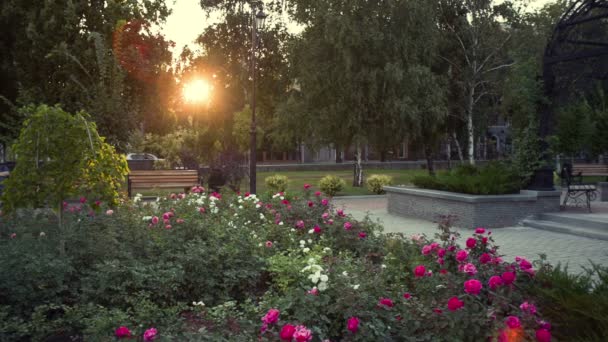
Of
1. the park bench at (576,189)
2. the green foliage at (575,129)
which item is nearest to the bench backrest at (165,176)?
the park bench at (576,189)

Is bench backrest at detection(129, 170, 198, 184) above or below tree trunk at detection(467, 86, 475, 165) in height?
below

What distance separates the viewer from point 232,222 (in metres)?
A: 9.17

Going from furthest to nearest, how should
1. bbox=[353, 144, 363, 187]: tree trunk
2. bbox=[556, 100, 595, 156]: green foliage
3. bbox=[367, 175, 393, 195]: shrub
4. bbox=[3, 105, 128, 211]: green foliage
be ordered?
bbox=[556, 100, 595, 156]: green foliage, bbox=[353, 144, 363, 187]: tree trunk, bbox=[367, 175, 393, 195]: shrub, bbox=[3, 105, 128, 211]: green foliage

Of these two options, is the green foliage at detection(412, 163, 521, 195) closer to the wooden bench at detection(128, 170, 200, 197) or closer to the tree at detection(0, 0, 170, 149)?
the wooden bench at detection(128, 170, 200, 197)

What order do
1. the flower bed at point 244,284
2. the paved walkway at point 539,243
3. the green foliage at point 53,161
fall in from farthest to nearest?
1. the paved walkway at point 539,243
2. the green foliage at point 53,161
3. the flower bed at point 244,284

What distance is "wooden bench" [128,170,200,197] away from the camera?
1884cm

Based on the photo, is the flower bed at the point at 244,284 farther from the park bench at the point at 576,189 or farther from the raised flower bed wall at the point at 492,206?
the park bench at the point at 576,189

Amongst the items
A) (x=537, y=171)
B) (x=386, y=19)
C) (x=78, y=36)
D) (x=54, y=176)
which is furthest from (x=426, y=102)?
(x=54, y=176)

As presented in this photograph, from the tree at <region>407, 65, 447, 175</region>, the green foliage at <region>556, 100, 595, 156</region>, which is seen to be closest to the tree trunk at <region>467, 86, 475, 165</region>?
the tree at <region>407, 65, 447, 175</region>

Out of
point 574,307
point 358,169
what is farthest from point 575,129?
point 574,307

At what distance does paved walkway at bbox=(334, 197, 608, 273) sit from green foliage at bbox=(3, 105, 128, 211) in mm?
4678

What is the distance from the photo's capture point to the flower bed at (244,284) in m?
4.55

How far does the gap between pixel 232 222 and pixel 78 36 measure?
56.2 ft

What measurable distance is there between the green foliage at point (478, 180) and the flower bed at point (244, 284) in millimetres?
6092
